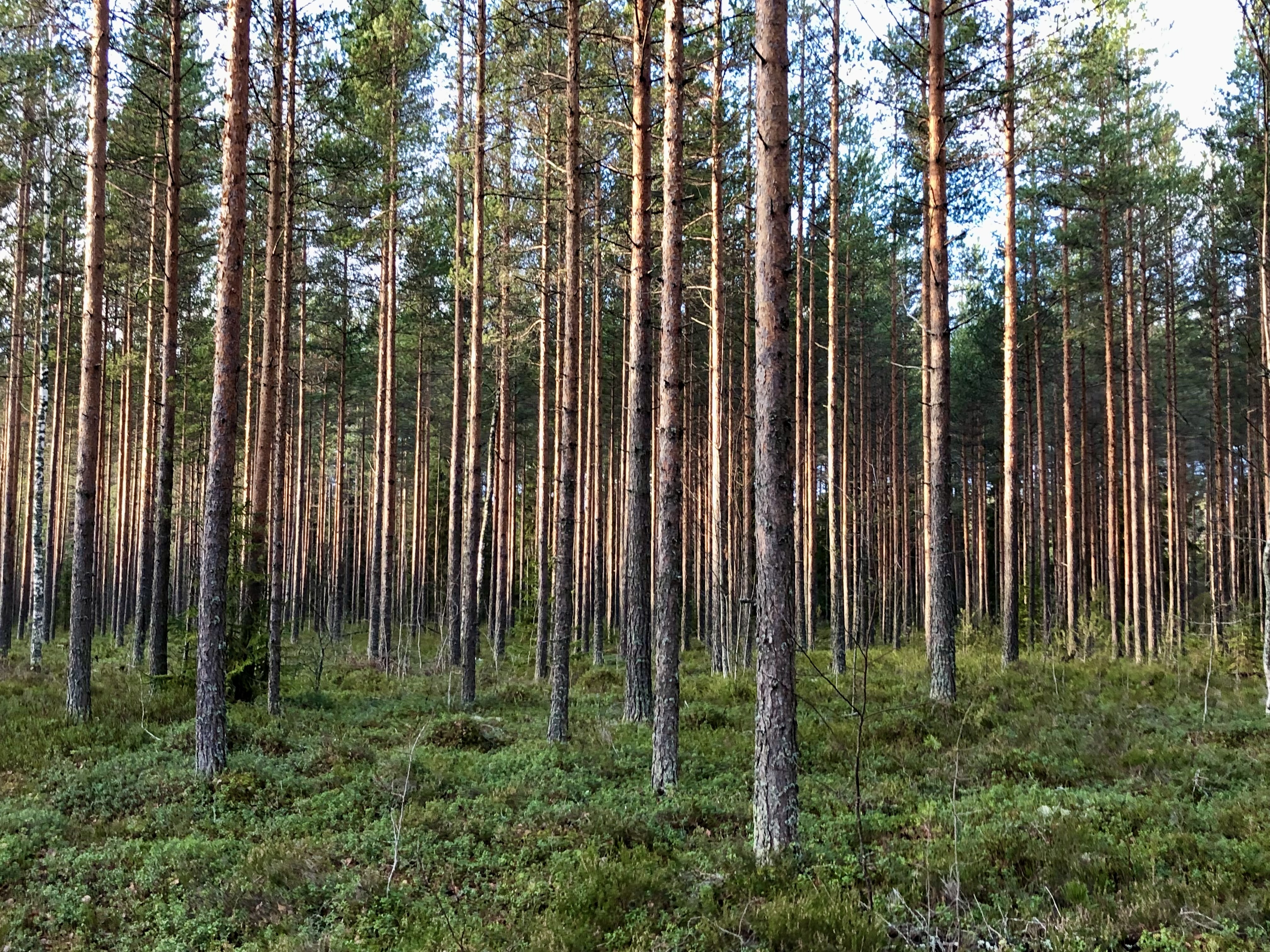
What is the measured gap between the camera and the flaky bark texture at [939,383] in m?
12.0

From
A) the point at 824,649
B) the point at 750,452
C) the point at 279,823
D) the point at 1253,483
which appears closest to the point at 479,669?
the point at 750,452

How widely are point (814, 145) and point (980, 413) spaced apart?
737 inches

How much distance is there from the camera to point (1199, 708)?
11.6m

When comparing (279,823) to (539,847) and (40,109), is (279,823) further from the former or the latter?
(40,109)

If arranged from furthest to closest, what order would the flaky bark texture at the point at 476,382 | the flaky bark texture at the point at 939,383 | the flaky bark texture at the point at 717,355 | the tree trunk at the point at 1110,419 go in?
the tree trunk at the point at 1110,419 < the flaky bark texture at the point at 476,382 < the flaky bark texture at the point at 939,383 < the flaky bark texture at the point at 717,355

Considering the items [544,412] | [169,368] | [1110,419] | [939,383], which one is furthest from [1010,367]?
[169,368]

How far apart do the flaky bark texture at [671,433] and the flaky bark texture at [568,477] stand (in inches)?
73.5

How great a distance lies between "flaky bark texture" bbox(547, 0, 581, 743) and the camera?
10.4 m

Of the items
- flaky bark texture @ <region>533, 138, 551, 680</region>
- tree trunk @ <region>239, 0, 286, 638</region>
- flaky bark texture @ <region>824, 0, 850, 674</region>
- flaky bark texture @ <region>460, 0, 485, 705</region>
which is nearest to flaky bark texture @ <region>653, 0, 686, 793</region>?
flaky bark texture @ <region>533, 138, 551, 680</region>

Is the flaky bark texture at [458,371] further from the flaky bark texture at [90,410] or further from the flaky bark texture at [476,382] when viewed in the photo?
the flaky bark texture at [90,410]

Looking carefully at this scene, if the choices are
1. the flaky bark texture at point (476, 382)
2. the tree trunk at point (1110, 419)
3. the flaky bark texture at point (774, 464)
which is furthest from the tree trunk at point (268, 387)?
the tree trunk at point (1110, 419)

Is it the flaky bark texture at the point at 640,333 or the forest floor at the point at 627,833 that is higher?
the flaky bark texture at the point at 640,333

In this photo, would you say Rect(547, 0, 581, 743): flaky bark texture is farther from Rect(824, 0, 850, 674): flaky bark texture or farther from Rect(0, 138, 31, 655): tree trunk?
Rect(0, 138, 31, 655): tree trunk

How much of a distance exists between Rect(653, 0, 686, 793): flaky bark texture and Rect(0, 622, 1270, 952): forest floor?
2.20 ft
